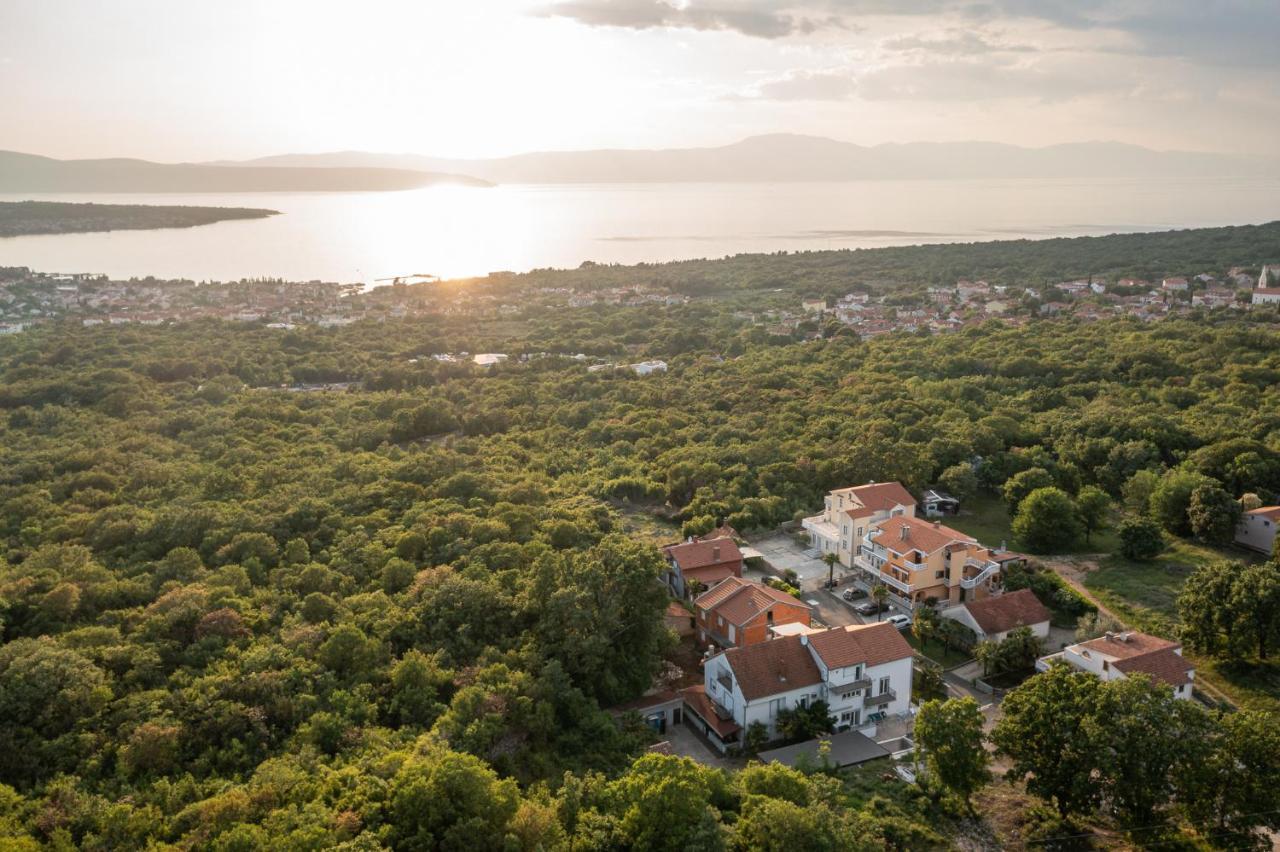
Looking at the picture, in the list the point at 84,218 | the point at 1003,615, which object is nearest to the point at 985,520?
the point at 1003,615

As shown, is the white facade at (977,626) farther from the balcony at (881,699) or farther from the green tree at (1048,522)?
the green tree at (1048,522)

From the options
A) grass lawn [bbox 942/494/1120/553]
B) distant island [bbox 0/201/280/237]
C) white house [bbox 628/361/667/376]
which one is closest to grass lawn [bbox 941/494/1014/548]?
grass lawn [bbox 942/494/1120/553]

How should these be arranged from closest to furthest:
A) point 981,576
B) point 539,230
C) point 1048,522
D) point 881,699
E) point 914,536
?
point 881,699 → point 981,576 → point 914,536 → point 1048,522 → point 539,230

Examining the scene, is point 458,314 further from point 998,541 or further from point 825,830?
point 825,830

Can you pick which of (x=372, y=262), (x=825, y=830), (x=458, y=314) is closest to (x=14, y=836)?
(x=825, y=830)

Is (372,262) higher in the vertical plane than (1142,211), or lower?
lower

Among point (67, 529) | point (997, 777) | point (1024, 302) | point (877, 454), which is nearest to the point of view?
point (997, 777)

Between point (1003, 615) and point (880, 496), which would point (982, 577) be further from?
point (880, 496)

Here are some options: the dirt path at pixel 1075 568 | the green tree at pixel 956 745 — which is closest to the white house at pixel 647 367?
the dirt path at pixel 1075 568
